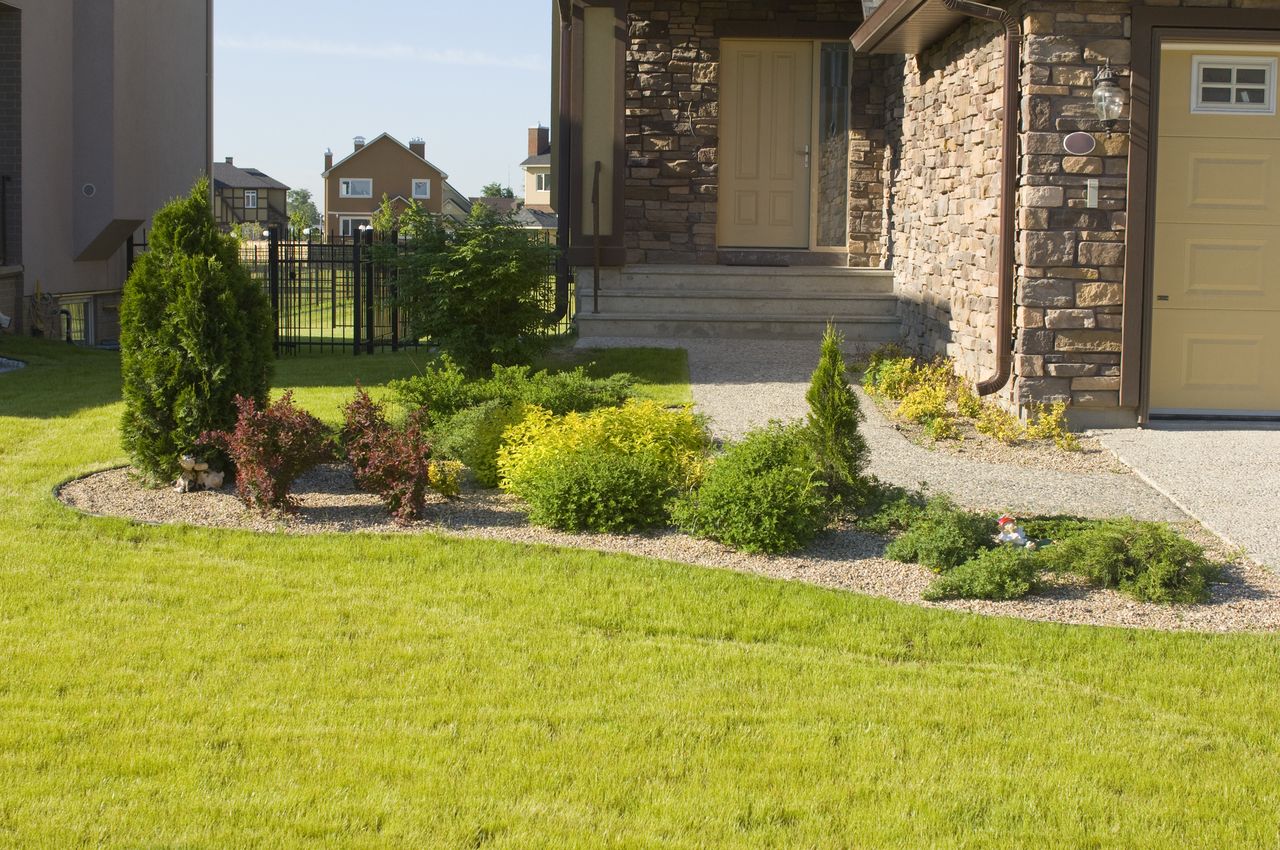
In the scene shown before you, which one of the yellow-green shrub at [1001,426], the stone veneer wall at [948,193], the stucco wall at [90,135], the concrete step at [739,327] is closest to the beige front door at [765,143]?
the stone veneer wall at [948,193]

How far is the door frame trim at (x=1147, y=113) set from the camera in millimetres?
9633

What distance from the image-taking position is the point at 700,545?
6.96 m

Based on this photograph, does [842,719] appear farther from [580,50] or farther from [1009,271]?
[580,50]

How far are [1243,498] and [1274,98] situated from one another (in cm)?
369

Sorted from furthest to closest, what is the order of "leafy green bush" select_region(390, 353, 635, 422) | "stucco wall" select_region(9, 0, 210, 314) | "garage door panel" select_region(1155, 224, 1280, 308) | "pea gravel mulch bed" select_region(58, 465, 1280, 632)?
"stucco wall" select_region(9, 0, 210, 314) → "garage door panel" select_region(1155, 224, 1280, 308) → "leafy green bush" select_region(390, 353, 635, 422) → "pea gravel mulch bed" select_region(58, 465, 1280, 632)

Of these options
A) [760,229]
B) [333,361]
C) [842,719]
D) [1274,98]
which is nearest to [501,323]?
[333,361]

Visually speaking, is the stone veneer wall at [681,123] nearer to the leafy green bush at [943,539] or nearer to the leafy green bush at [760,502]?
the leafy green bush at [760,502]

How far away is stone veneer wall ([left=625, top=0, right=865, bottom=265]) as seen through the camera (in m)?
→ 15.2

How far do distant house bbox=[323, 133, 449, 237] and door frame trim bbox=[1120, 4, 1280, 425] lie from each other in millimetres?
61965

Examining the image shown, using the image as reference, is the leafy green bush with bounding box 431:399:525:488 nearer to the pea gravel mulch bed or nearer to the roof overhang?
the pea gravel mulch bed

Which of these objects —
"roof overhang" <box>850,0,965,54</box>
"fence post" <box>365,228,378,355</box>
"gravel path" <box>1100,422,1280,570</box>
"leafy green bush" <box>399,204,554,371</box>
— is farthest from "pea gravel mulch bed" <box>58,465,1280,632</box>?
"fence post" <box>365,228,378,355</box>

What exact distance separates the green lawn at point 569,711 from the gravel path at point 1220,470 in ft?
6.20

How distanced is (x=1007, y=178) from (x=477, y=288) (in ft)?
14.0

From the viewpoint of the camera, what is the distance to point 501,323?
11523 millimetres
